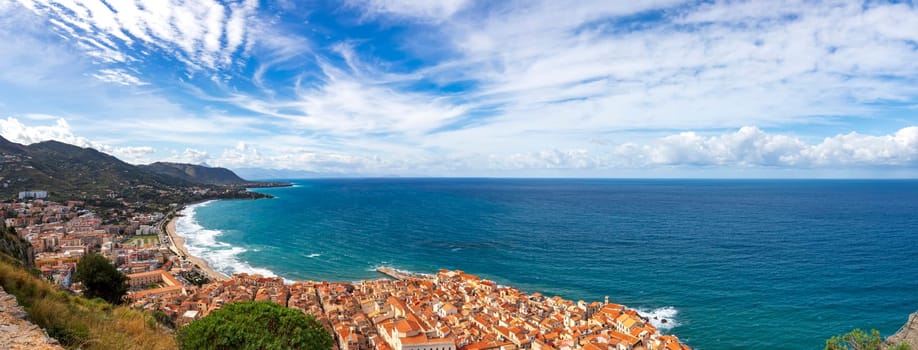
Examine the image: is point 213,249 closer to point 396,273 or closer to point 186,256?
point 186,256

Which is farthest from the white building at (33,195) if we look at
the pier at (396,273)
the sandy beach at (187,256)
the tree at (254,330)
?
the tree at (254,330)

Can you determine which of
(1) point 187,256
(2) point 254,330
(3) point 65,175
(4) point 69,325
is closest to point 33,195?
(3) point 65,175

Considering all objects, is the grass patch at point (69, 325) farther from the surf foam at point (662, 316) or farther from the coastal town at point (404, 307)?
the surf foam at point (662, 316)

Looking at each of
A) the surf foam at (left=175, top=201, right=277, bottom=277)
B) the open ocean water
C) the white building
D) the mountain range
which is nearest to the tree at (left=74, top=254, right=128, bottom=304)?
the surf foam at (left=175, top=201, right=277, bottom=277)

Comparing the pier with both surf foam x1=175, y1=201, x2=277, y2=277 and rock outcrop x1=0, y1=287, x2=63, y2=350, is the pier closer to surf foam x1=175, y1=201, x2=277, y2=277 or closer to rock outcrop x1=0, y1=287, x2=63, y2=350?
surf foam x1=175, y1=201, x2=277, y2=277

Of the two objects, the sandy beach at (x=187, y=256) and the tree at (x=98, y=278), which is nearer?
the tree at (x=98, y=278)

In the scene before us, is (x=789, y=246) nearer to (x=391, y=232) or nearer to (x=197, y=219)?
(x=391, y=232)

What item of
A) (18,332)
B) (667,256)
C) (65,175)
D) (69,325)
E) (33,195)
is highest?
(65,175)

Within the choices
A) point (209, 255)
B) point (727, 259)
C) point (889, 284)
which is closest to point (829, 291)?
point (889, 284)
